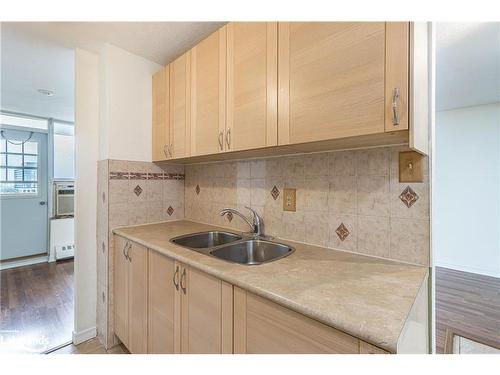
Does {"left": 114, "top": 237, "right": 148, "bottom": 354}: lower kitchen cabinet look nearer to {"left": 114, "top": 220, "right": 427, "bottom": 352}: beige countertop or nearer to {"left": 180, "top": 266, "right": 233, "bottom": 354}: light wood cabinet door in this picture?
{"left": 114, "top": 220, "right": 427, "bottom": 352}: beige countertop

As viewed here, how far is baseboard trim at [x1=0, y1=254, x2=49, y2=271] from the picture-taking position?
11.0ft

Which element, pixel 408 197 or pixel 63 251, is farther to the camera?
pixel 63 251

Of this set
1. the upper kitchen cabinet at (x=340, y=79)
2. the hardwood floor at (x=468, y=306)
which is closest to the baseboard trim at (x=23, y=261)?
the upper kitchen cabinet at (x=340, y=79)

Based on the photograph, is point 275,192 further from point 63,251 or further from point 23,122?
point 23,122

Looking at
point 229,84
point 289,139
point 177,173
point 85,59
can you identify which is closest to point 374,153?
point 289,139

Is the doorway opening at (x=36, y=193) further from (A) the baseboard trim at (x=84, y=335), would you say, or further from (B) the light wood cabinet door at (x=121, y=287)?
(B) the light wood cabinet door at (x=121, y=287)

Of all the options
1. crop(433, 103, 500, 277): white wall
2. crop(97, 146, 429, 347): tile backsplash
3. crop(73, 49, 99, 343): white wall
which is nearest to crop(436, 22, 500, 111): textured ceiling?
crop(433, 103, 500, 277): white wall

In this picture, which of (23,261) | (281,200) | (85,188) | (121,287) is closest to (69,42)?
(85,188)

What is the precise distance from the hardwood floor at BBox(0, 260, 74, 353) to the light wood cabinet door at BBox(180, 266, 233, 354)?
1.39 meters

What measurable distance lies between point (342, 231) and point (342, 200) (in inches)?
6.3

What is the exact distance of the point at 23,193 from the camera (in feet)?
11.5

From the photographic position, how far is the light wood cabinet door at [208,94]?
1385mm

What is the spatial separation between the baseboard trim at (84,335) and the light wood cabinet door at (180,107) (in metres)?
1.48
